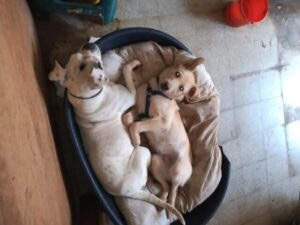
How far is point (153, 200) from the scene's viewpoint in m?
1.53

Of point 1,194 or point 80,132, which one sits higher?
point 1,194

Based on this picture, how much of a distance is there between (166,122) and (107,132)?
0.83ft

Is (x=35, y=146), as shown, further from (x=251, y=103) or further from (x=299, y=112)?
(x=299, y=112)

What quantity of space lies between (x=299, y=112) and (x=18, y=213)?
2076 millimetres

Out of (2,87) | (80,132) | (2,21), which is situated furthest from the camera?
(80,132)

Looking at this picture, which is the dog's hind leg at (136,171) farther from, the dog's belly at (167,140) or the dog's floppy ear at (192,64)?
the dog's floppy ear at (192,64)

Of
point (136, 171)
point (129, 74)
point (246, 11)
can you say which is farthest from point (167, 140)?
point (246, 11)

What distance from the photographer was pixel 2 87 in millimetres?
782

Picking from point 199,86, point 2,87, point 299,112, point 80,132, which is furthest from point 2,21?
point 299,112

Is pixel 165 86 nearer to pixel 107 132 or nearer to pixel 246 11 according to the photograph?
pixel 107 132

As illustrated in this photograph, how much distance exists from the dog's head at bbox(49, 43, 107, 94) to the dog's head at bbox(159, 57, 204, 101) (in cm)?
30

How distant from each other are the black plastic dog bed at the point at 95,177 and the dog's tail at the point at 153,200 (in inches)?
3.7

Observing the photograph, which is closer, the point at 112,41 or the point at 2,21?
the point at 2,21

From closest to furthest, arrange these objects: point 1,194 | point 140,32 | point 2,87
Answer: point 1,194, point 2,87, point 140,32
